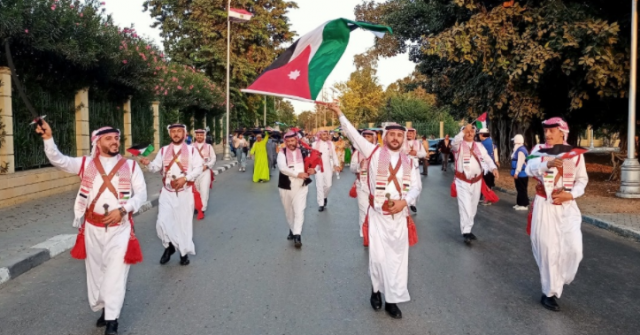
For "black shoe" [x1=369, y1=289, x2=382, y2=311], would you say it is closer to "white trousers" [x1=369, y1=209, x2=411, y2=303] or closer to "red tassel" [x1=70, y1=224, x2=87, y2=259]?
"white trousers" [x1=369, y1=209, x2=411, y2=303]

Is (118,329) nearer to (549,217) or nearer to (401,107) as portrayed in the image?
(549,217)

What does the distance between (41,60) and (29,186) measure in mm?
3168

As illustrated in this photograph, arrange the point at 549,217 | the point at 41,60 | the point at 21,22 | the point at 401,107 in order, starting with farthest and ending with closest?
the point at 401,107 < the point at 41,60 < the point at 21,22 < the point at 549,217

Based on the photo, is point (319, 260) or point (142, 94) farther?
point (142, 94)

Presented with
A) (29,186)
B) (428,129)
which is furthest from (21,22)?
(428,129)

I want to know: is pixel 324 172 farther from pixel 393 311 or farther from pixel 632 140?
pixel 393 311

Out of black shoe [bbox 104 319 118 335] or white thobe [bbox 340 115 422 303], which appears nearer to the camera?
black shoe [bbox 104 319 118 335]

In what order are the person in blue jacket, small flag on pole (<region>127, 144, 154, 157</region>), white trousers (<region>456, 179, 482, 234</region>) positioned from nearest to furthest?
small flag on pole (<region>127, 144, 154, 157</region>) → white trousers (<region>456, 179, 482, 234</region>) → the person in blue jacket

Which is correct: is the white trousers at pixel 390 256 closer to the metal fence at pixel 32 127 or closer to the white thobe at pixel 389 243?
the white thobe at pixel 389 243

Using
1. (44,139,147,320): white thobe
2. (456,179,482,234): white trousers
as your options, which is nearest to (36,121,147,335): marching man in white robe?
(44,139,147,320): white thobe

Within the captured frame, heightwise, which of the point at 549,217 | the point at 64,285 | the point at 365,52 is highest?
the point at 365,52

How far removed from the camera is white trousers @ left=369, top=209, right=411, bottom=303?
4949 mm

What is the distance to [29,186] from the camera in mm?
12117

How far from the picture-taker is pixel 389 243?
5.05 meters
